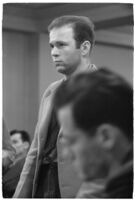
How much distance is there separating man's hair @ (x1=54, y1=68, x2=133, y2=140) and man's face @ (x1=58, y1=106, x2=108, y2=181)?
0.01 metres

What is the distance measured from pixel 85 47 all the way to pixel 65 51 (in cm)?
8

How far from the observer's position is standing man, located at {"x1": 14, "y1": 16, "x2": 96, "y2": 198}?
6.55ft

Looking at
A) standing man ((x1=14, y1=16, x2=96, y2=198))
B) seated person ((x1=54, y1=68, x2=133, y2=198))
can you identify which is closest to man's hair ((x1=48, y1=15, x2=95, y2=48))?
standing man ((x1=14, y1=16, x2=96, y2=198))

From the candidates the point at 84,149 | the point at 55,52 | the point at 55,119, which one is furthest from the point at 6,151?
the point at 84,149

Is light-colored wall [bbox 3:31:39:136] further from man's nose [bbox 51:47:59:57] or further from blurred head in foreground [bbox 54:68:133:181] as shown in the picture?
blurred head in foreground [bbox 54:68:133:181]

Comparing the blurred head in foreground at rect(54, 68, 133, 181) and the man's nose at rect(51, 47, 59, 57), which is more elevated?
the man's nose at rect(51, 47, 59, 57)

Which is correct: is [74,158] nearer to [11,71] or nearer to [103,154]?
[103,154]

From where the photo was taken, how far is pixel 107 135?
0.95m

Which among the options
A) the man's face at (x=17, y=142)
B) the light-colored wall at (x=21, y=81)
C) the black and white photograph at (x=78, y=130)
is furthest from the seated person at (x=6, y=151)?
the light-colored wall at (x=21, y=81)

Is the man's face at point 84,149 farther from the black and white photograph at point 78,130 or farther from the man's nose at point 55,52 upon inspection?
the man's nose at point 55,52

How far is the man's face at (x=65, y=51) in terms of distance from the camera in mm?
1992

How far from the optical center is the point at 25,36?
28.5 ft

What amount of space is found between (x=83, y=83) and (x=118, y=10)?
6.26 m

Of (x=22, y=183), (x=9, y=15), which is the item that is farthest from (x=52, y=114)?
(x=9, y=15)
